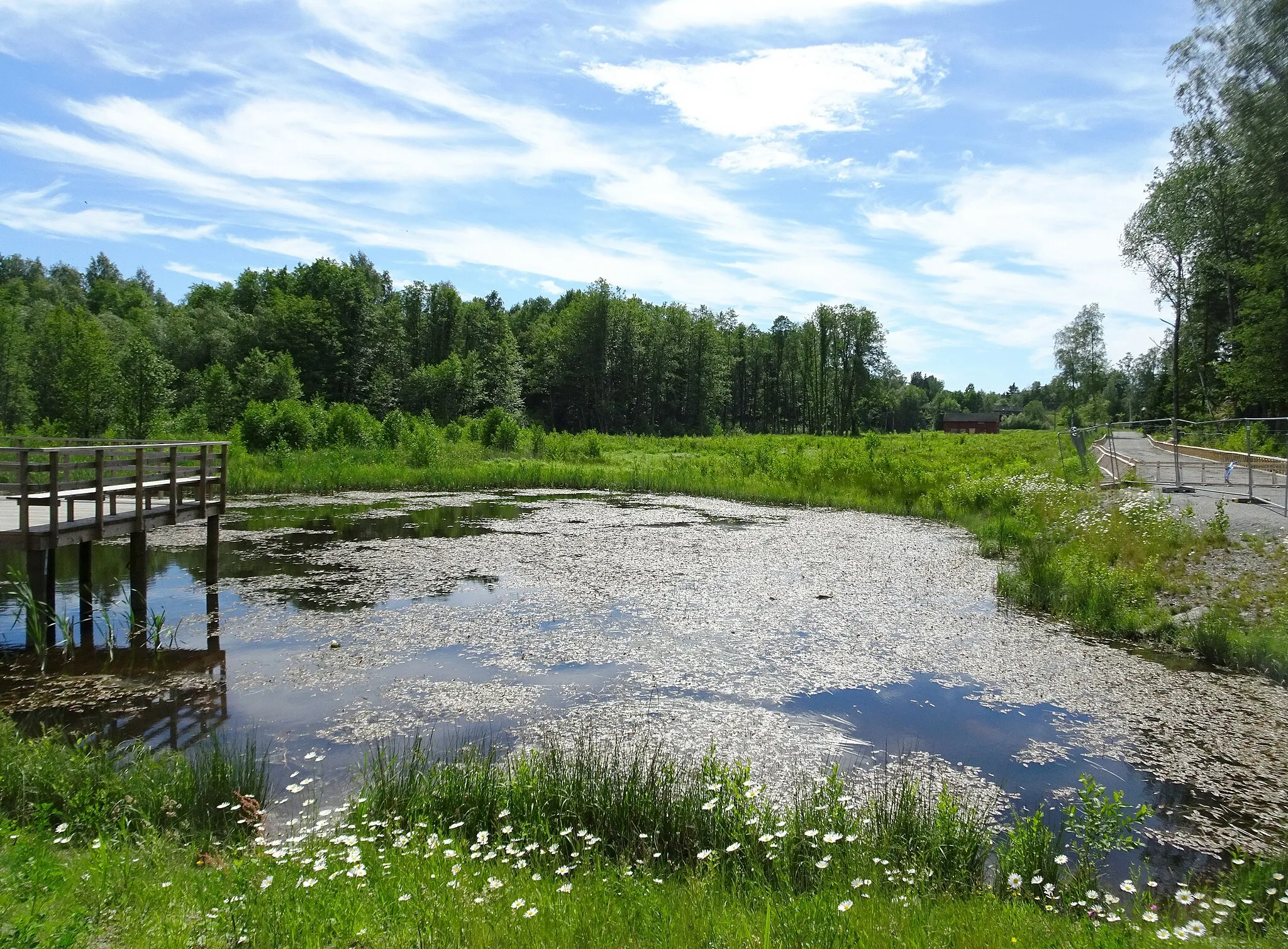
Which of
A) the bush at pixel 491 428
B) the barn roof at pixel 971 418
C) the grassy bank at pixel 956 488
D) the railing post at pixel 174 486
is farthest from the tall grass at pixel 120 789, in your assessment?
the barn roof at pixel 971 418

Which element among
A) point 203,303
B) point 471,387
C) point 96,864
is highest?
point 203,303

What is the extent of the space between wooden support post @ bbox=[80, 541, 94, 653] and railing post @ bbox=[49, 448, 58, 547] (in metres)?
1.01

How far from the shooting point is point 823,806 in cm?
513

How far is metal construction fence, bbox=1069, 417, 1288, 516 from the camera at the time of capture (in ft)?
49.1

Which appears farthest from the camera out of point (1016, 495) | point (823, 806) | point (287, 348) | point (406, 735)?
point (287, 348)

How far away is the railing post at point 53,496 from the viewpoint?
928cm

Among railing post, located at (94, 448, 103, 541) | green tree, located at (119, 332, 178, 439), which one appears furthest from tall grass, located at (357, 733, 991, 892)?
green tree, located at (119, 332, 178, 439)

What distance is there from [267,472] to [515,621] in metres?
18.9

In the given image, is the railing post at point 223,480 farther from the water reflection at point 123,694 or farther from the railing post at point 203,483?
the water reflection at point 123,694

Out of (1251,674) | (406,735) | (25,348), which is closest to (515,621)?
(406,735)

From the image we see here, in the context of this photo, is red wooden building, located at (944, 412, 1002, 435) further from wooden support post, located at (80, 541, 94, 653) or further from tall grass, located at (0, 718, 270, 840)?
tall grass, located at (0, 718, 270, 840)

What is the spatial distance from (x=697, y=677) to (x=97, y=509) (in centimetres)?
758

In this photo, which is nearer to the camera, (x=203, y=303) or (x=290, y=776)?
(x=290, y=776)

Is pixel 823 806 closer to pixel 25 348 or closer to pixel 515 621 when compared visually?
pixel 515 621
